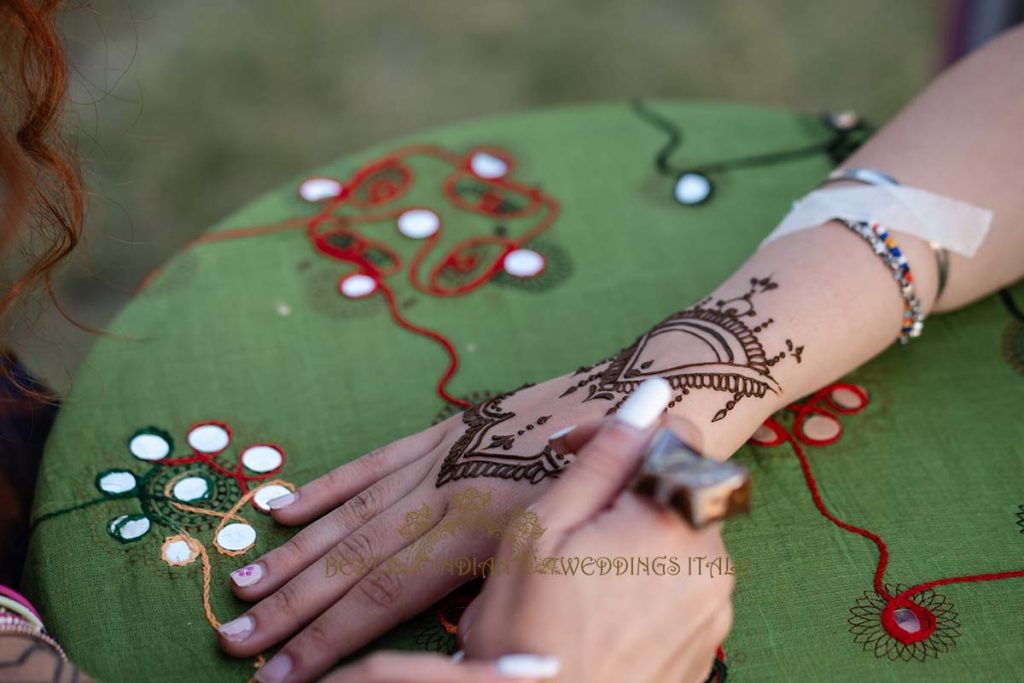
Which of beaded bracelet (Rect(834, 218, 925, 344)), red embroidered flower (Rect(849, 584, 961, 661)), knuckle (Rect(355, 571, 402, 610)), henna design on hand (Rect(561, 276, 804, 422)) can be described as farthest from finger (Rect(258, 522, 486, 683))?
beaded bracelet (Rect(834, 218, 925, 344))

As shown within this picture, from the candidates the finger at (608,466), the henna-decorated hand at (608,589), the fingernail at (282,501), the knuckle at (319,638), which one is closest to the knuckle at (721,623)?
Result: the henna-decorated hand at (608,589)

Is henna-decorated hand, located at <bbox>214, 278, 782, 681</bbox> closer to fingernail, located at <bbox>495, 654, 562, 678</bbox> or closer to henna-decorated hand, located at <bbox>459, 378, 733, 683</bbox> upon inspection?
henna-decorated hand, located at <bbox>459, 378, 733, 683</bbox>

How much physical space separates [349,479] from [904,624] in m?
0.54

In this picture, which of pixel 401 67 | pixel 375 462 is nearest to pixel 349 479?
pixel 375 462

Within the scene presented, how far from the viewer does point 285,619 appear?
2.93 feet

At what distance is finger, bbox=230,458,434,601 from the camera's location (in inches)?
36.8

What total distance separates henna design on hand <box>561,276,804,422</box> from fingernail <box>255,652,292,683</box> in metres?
0.38

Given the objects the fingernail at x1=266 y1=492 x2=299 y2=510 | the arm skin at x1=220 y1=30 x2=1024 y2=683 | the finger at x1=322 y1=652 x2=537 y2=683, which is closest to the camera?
the finger at x1=322 y1=652 x2=537 y2=683

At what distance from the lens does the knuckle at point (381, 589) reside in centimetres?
89

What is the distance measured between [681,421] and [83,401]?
2.40ft

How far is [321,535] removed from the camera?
0.96 metres

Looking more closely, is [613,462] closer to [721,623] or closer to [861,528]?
[721,623]

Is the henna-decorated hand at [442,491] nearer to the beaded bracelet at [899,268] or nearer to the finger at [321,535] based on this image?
the finger at [321,535]

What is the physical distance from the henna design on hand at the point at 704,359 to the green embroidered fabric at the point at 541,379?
84 mm
